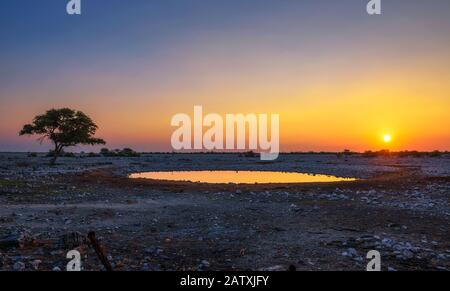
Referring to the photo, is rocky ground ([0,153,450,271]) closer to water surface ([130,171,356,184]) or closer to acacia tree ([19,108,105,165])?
water surface ([130,171,356,184])

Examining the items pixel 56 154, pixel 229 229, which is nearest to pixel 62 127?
pixel 56 154

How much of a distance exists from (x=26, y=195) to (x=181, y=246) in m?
13.4

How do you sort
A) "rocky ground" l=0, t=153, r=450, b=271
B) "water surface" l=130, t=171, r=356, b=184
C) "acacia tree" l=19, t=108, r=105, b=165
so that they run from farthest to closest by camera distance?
"acacia tree" l=19, t=108, r=105, b=165
"water surface" l=130, t=171, r=356, b=184
"rocky ground" l=0, t=153, r=450, b=271

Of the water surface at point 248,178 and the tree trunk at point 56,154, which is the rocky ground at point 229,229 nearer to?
the water surface at point 248,178

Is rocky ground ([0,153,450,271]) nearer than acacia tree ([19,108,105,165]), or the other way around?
rocky ground ([0,153,450,271])

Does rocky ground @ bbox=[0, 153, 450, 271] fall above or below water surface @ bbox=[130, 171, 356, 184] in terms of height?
above

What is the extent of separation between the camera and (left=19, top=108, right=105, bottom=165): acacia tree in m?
52.8

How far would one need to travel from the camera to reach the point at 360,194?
20344 mm

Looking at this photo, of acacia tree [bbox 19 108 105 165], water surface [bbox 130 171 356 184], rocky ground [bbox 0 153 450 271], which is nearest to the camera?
rocky ground [bbox 0 153 450 271]

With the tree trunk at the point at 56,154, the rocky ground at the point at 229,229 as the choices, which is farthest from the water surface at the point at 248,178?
the tree trunk at the point at 56,154

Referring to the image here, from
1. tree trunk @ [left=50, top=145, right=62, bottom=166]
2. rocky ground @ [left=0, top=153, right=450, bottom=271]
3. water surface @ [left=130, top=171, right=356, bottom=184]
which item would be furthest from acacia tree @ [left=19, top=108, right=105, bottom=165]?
rocky ground @ [left=0, top=153, right=450, bottom=271]

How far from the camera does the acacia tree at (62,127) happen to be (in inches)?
2080
